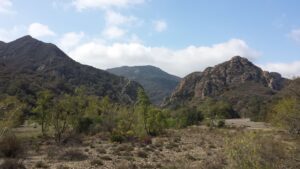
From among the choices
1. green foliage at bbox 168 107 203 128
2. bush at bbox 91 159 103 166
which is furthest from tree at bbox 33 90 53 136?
green foliage at bbox 168 107 203 128

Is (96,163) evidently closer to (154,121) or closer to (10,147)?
(10,147)

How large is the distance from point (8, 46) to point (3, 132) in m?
186

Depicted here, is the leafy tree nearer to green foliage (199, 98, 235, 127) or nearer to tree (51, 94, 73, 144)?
tree (51, 94, 73, 144)

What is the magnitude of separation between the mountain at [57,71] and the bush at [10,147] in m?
91.5

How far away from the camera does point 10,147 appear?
1034 inches

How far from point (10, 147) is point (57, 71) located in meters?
136

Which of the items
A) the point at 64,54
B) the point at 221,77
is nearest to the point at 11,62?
the point at 64,54

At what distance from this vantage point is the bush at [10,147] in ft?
85.1

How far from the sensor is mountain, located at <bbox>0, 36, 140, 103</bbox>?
13584 cm

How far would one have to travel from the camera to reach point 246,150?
34.2 ft

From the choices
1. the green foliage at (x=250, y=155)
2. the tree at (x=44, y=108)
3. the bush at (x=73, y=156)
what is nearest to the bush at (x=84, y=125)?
the tree at (x=44, y=108)

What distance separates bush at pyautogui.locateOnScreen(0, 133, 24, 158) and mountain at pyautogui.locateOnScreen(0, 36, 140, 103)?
91.5m

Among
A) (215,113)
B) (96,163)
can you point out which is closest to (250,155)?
(96,163)

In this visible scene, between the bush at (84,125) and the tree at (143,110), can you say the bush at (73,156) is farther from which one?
the tree at (143,110)
